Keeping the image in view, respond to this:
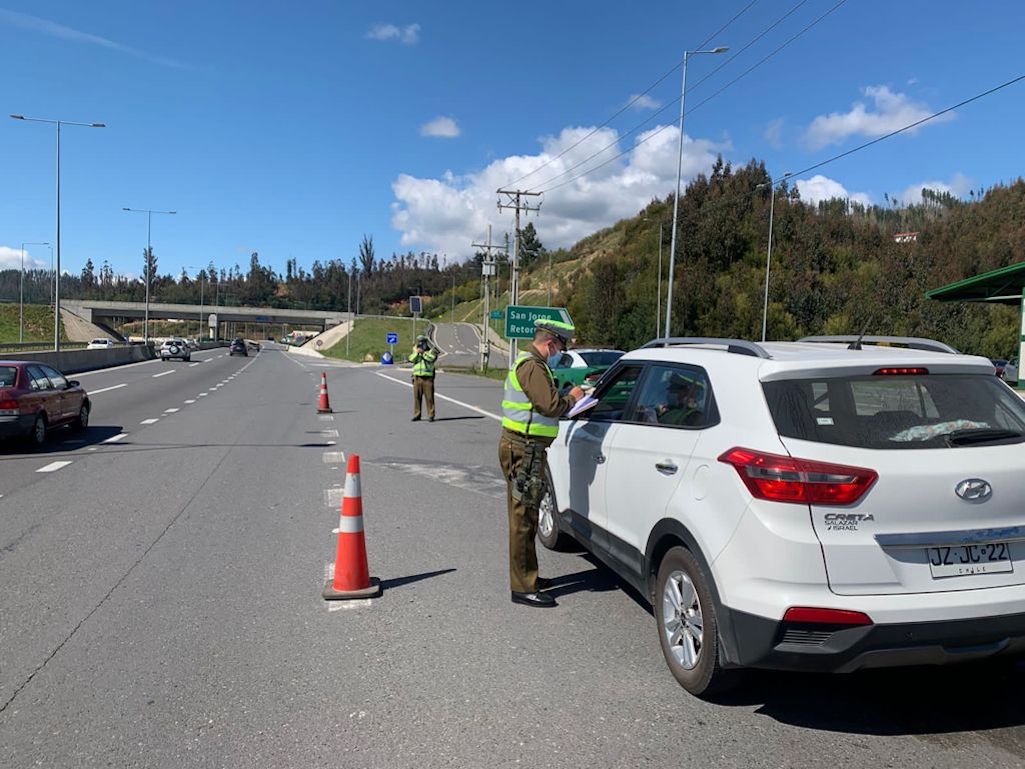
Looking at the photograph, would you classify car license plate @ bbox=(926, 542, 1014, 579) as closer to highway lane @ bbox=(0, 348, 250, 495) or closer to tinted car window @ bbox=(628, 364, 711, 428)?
tinted car window @ bbox=(628, 364, 711, 428)

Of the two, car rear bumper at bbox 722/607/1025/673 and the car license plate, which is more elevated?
the car license plate

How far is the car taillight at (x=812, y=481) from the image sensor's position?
11.1ft

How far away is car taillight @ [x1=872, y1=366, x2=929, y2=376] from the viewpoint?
3799 millimetres

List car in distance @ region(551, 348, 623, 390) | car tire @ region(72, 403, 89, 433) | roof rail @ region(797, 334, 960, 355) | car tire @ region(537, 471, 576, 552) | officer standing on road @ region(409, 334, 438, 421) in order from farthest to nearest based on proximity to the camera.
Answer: car in distance @ region(551, 348, 623, 390) < officer standing on road @ region(409, 334, 438, 421) < car tire @ region(72, 403, 89, 433) < car tire @ region(537, 471, 576, 552) < roof rail @ region(797, 334, 960, 355)

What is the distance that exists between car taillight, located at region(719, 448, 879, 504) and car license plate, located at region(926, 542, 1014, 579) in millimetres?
430

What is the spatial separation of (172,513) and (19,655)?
3806mm

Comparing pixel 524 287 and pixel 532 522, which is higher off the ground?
pixel 524 287

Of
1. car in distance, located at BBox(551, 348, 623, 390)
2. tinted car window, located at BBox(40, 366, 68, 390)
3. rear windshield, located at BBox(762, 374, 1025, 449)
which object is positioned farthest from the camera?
car in distance, located at BBox(551, 348, 623, 390)

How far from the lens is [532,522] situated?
5.38m

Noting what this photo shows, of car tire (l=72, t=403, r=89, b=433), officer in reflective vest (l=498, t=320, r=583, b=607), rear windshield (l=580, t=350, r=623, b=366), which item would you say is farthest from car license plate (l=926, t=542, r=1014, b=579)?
rear windshield (l=580, t=350, r=623, b=366)

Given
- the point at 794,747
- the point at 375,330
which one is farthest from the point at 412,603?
the point at 375,330

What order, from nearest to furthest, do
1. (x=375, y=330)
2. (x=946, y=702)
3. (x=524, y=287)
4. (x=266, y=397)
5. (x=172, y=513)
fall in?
1. (x=946, y=702)
2. (x=172, y=513)
3. (x=266, y=397)
4. (x=375, y=330)
5. (x=524, y=287)

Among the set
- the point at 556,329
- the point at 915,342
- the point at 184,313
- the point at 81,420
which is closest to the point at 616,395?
the point at 556,329

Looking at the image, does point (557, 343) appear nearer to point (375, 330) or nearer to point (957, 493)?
point (957, 493)
